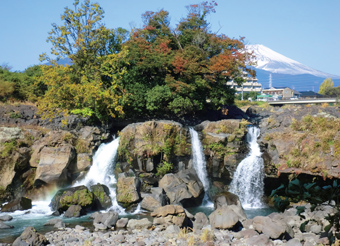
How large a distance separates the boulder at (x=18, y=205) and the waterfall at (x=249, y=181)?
1107cm

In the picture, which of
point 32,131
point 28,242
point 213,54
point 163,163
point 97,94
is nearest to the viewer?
point 28,242

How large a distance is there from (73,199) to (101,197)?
5.08 feet

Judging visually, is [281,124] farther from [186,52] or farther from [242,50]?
[186,52]

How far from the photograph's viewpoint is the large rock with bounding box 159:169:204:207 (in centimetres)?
1800

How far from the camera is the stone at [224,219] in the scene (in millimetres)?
14227

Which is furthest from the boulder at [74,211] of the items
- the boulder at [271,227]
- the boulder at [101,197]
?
the boulder at [271,227]

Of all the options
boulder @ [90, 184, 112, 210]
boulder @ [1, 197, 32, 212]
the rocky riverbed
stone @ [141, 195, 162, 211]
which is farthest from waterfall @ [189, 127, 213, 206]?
boulder @ [1, 197, 32, 212]

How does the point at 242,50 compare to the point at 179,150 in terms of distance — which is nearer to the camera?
the point at 179,150

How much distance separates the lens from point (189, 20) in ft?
92.6

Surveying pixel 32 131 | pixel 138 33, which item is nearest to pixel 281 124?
pixel 138 33

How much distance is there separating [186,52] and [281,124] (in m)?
8.82

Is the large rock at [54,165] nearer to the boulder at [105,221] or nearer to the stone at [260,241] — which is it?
the boulder at [105,221]

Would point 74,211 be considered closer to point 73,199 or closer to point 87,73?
point 73,199

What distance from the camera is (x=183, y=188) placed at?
719 inches
